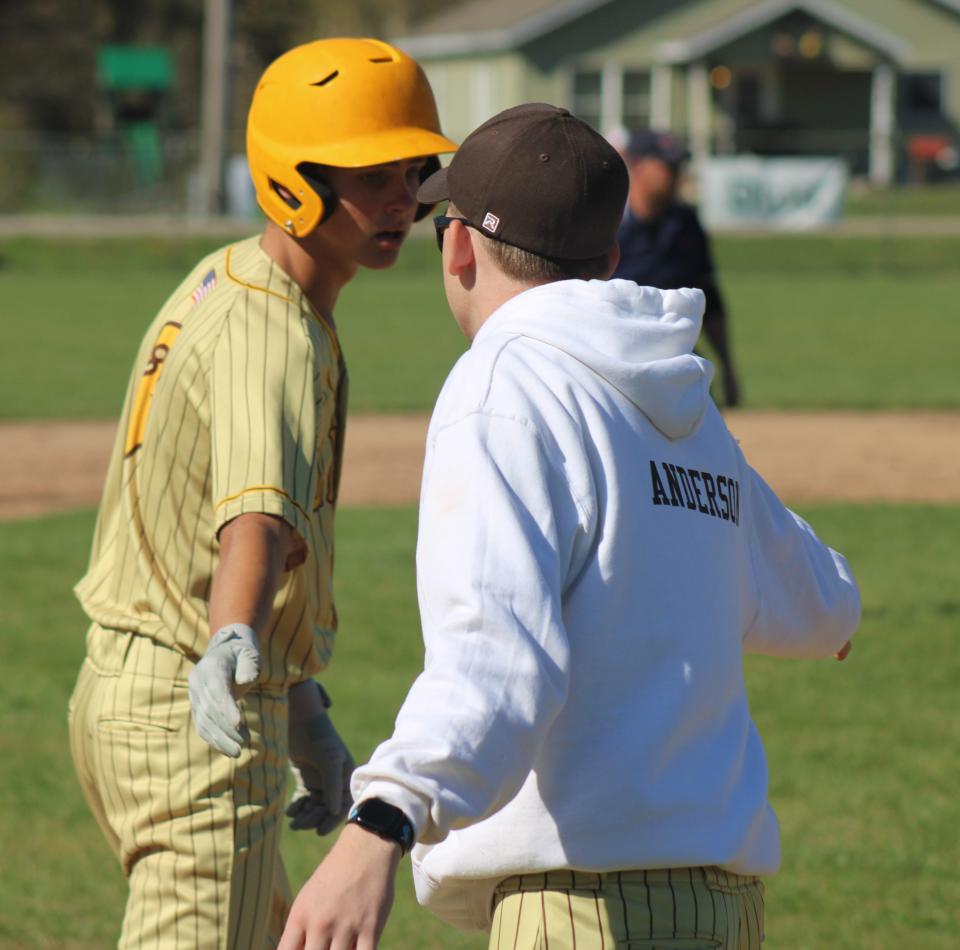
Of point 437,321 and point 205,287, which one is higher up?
point 205,287

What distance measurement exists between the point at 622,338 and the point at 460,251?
0.90 ft

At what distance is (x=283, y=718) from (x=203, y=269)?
941 millimetres

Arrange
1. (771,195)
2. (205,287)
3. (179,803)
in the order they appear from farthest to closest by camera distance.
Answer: (771,195)
(205,287)
(179,803)

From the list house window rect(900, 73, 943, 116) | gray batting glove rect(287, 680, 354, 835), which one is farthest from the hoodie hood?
house window rect(900, 73, 943, 116)

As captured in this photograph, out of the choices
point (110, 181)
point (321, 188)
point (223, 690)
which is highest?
point (321, 188)

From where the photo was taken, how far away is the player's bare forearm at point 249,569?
2797 millimetres

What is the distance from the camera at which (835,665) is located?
7953 mm

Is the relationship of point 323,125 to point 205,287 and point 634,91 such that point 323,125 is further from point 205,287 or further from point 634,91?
point 634,91

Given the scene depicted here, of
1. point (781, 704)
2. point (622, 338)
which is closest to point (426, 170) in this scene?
point (622, 338)

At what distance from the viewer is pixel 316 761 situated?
3736 millimetres

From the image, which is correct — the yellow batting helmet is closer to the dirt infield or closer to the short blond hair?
the short blond hair

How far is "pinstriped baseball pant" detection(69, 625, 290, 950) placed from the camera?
10.2ft

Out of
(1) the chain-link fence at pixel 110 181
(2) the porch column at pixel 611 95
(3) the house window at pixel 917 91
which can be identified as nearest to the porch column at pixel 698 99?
(2) the porch column at pixel 611 95

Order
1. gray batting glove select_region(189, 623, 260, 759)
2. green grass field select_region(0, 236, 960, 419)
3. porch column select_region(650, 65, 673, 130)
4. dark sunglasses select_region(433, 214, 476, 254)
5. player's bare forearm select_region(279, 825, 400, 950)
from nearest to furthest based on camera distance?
player's bare forearm select_region(279, 825, 400, 950), dark sunglasses select_region(433, 214, 476, 254), gray batting glove select_region(189, 623, 260, 759), green grass field select_region(0, 236, 960, 419), porch column select_region(650, 65, 673, 130)
